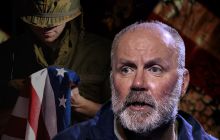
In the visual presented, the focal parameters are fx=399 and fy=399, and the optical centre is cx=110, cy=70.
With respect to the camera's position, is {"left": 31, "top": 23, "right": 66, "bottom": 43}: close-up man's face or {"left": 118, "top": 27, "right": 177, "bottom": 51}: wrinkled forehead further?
{"left": 31, "top": 23, "right": 66, "bottom": 43}: close-up man's face

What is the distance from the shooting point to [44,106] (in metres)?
1.71

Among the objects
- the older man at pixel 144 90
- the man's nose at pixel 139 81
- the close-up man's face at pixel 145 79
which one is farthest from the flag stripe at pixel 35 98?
the man's nose at pixel 139 81

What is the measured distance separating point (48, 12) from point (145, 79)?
Result: 27.2 inches

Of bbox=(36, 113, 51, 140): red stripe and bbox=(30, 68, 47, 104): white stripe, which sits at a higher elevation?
bbox=(30, 68, 47, 104): white stripe

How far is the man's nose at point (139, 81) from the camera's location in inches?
47.4

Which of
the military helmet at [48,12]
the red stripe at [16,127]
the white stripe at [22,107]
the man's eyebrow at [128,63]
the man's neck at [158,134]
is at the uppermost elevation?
the man's eyebrow at [128,63]

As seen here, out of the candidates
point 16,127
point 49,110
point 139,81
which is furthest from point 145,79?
point 16,127

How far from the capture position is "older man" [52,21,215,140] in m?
1.24

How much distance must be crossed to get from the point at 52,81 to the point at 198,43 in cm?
71

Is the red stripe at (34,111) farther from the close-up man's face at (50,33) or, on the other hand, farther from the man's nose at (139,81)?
the man's nose at (139,81)

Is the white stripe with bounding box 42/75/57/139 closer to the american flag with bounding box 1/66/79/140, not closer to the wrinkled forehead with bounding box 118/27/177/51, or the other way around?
the american flag with bounding box 1/66/79/140

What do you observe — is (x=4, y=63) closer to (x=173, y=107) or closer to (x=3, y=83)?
(x=3, y=83)

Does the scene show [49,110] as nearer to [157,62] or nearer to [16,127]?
[16,127]

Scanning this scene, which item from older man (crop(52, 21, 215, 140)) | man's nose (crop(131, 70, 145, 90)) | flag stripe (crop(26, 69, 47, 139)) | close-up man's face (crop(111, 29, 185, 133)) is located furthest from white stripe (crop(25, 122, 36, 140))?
man's nose (crop(131, 70, 145, 90))
